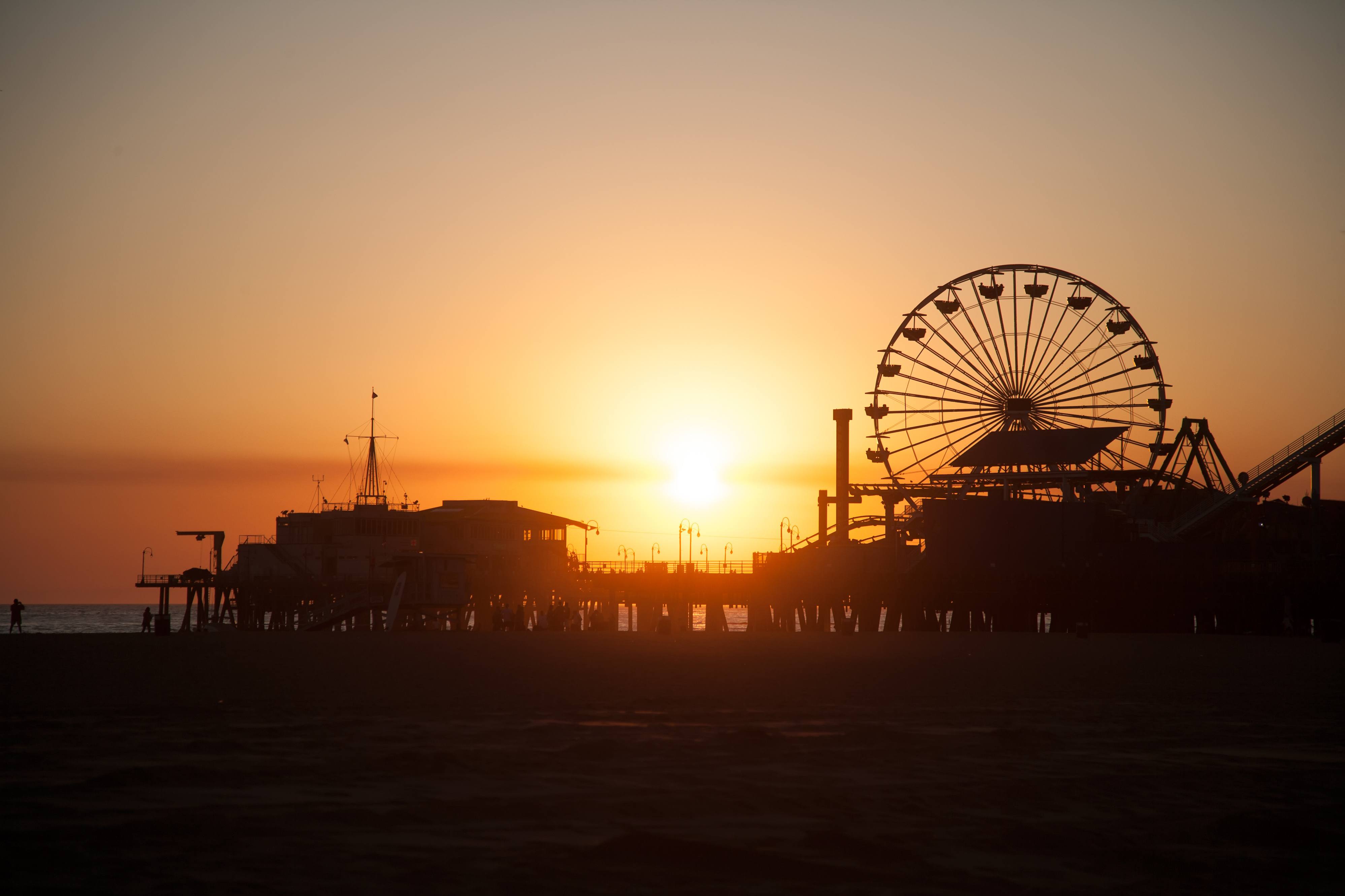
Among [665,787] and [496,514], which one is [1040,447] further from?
[665,787]

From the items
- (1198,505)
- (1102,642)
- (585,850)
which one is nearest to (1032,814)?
(585,850)

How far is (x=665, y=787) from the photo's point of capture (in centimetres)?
926

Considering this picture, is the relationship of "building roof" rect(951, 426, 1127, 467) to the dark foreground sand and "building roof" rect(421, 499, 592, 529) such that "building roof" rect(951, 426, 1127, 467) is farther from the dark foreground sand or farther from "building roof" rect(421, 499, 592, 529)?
the dark foreground sand

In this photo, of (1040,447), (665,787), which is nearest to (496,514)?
(1040,447)

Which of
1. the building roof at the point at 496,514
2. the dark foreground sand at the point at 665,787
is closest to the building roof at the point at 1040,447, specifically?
the building roof at the point at 496,514

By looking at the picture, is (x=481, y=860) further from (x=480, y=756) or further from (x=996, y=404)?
(x=996, y=404)

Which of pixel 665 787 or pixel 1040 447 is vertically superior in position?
pixel 1040 447

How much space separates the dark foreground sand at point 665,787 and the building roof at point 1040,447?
176ft

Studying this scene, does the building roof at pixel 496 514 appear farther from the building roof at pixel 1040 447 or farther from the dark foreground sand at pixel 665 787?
the dark foreground sand at pixel 665 787

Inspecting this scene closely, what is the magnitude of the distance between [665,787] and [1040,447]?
67014 mm

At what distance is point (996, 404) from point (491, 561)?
32485 millimetres

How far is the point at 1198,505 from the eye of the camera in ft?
221

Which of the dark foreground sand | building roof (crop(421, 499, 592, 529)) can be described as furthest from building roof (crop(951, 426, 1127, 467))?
the dark foreground sand

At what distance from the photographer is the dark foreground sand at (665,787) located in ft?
21.5
